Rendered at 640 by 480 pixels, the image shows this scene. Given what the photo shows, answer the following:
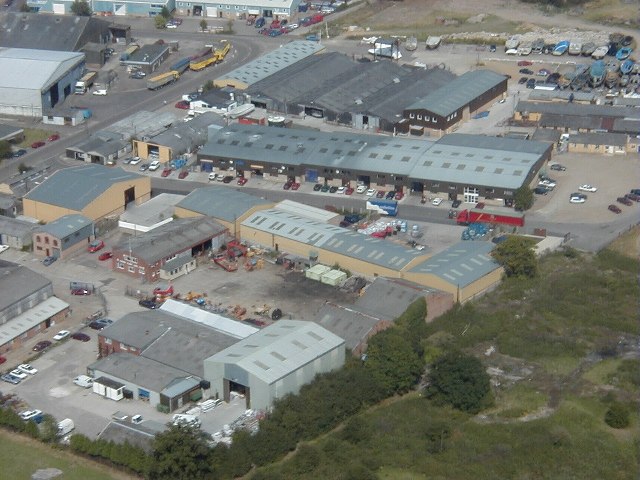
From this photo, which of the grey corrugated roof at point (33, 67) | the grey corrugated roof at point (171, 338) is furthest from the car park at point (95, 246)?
the grey corrugated roof at point (33, 67)

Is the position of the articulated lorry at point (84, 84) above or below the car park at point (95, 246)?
below

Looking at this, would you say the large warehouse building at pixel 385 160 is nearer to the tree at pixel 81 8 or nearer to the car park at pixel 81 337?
the car park at pixel 81 337

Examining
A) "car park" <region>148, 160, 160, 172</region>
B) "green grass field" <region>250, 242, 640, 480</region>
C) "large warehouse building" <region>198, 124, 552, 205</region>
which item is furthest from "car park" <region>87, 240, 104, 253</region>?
"green grass field" <region>250, 242, 640, 480</region>

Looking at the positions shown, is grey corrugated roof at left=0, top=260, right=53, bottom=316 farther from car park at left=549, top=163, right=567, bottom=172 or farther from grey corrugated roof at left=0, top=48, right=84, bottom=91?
car park at left=549, top=163, right=567, bottom=172

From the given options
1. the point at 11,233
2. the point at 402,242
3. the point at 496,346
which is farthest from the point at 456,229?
the point at 11,233

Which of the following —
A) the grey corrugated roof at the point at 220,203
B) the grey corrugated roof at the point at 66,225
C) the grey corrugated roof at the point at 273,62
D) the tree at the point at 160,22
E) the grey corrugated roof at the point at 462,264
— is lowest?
the tree at the point at 160,22

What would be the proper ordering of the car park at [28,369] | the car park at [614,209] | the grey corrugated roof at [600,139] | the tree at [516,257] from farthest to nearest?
1. the grey corrugated roof at [600,139]
2. the car park at [614,209]
3. the tree at [516,257]
4. the car park at [28,369]
